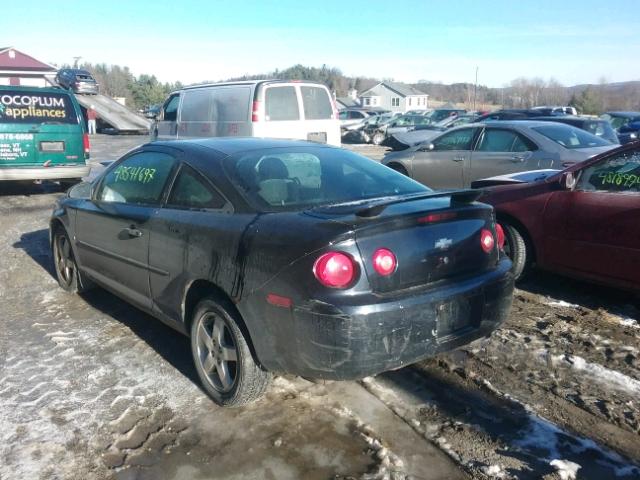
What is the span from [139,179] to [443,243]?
7.92ft

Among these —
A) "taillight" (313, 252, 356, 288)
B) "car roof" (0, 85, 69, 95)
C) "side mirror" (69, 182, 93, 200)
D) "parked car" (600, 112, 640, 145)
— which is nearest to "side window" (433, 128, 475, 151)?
"side mirror" (69, 182, 93, 200)

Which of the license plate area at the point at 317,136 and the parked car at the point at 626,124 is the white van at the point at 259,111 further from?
the parked car at the point at 626,124

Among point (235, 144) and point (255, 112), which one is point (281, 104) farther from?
point (235, 144)

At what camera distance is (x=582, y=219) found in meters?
4.92

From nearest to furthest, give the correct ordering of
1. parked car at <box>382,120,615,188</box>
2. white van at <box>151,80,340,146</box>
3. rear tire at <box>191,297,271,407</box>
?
rear tire at <box>191,297,271,407</box>
parked car at <box>382,120,615,188</box>
white van at <box>151,80,340,146</box>

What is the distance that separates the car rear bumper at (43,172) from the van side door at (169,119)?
199 cm

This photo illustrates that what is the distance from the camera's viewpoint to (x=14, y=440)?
3.13 metres

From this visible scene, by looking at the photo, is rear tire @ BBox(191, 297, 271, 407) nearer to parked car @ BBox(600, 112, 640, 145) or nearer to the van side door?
the van side door

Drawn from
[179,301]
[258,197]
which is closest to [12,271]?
[179,301]

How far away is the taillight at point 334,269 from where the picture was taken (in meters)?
2.86

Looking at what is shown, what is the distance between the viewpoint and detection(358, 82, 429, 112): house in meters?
82.7

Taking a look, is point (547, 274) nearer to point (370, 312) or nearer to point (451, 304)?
point (451, 304)

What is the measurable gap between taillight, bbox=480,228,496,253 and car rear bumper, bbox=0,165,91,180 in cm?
922

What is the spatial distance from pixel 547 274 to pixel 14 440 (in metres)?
4.98
